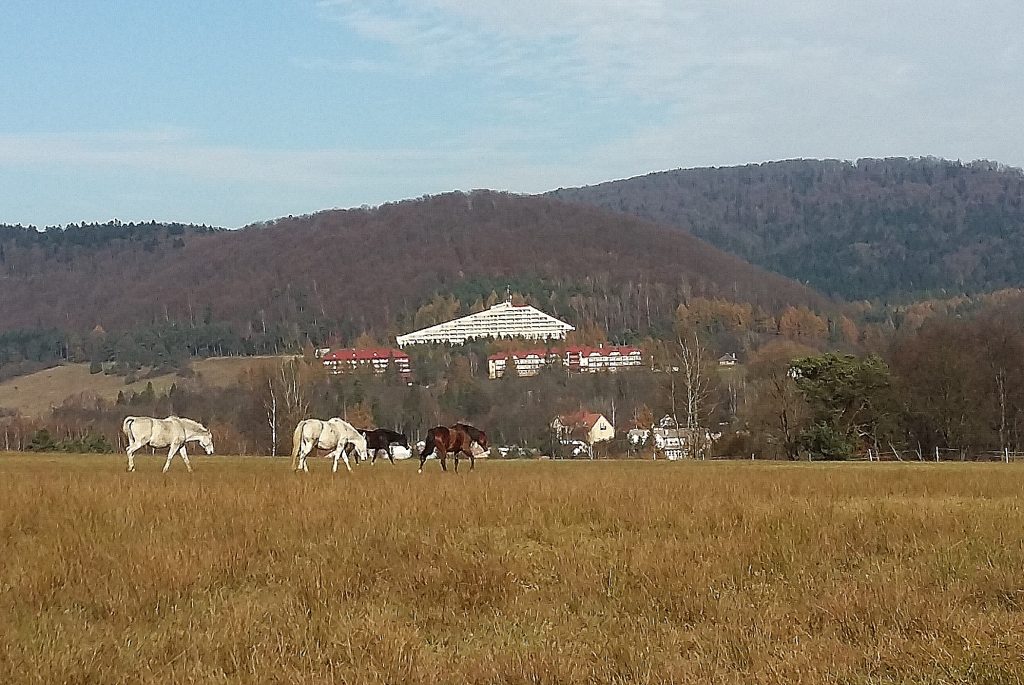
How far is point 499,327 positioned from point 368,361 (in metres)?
48.3

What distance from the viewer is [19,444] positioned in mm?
72812

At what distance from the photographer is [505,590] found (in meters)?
10.0

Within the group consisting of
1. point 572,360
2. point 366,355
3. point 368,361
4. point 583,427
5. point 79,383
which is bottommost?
point 583,427

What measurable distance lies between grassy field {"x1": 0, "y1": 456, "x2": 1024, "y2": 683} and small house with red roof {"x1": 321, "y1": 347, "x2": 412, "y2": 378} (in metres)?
101

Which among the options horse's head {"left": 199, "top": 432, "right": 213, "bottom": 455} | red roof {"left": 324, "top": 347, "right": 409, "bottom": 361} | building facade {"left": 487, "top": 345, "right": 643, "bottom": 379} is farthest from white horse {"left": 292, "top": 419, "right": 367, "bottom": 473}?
red roof {"left": 324, "top": 347, "right": 409, "bottom": 361}

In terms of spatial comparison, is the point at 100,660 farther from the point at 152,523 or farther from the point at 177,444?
the point at 177,444

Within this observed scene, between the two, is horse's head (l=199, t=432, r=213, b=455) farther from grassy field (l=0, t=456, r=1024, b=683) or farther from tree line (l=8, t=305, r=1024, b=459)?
tree line (l=8, t=305, r=1024, b=459)

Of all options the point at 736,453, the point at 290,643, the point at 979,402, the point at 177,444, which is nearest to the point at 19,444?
the point at 736,453

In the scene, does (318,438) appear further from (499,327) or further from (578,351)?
(499,327)

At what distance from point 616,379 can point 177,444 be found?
82316 millimetres

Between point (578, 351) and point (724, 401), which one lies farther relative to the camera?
point (578, 351)

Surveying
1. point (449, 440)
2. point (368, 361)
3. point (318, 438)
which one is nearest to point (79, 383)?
point (368, 361)

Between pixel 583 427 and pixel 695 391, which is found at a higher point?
pixel 695 391

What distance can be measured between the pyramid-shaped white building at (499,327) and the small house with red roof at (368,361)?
24.6 meters
